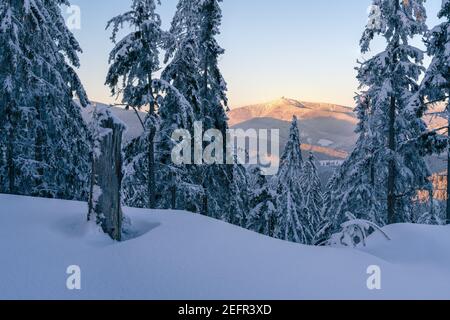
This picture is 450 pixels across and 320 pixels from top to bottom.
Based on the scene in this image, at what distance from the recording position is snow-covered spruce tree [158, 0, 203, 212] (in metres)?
15.4

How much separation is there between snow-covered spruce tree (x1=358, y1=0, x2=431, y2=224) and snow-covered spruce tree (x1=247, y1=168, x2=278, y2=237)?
24.1 feet

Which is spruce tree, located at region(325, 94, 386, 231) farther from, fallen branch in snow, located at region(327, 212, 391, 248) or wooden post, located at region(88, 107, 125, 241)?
wooden post, located at region(88, 107, 125, 241)

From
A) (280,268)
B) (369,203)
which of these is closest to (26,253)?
(280,268)

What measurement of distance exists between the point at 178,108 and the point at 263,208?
34.9ft

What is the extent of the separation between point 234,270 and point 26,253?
268 centimetres

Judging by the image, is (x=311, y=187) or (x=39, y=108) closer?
(x=39, y=108)

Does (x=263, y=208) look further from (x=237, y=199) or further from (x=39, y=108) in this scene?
(x=39, y=108)

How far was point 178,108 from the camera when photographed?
48.3ft

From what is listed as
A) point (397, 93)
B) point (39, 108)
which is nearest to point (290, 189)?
point (397, 93)

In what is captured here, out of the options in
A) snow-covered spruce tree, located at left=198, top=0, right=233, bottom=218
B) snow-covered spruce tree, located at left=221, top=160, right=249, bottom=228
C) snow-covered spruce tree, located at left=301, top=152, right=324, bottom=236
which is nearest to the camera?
snow-covered spruce tree, located at left=198, top=0, right=233, bottom=218

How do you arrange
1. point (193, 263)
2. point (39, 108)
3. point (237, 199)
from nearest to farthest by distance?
point (193, 263) < point (39, 108) < point (237, 199)

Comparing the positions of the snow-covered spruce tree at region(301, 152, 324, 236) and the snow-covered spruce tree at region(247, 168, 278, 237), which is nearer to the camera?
the snow-covered spruce tree at region(247, 168, 278, 237)

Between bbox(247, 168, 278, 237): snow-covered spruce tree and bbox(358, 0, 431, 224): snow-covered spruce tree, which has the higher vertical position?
bbox(358, 0, 431, 224): snow-covered spruce tree

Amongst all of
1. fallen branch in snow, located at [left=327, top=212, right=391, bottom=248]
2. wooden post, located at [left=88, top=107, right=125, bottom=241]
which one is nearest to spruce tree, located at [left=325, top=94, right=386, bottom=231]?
fallen branch in snow, located at [left=327, top=212, right=391, bottom=248]
